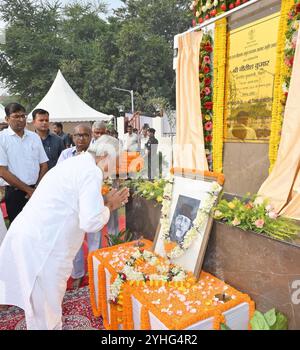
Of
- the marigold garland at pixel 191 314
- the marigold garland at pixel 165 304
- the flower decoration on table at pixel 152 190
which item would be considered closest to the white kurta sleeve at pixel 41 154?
the flower decoration on table at pixel 152 190

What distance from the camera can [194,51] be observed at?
152 inches

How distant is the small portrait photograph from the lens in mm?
2375

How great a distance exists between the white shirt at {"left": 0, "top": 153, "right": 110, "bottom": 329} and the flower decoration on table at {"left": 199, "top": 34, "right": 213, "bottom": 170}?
7.34 ft

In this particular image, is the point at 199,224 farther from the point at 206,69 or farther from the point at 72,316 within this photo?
the point at 206,69

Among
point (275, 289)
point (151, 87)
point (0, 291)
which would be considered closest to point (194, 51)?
point (275, 289)

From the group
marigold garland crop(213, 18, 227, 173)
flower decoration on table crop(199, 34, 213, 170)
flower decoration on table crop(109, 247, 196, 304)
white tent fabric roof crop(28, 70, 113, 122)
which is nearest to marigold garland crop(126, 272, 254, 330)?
flower decoration on table crop(109, 247, 196, 304)

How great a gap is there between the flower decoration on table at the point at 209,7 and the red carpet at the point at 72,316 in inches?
129

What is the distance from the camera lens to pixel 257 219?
200 centimetres

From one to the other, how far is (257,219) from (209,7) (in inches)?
103

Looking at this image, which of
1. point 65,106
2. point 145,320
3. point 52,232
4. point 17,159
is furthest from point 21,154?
point 65,106

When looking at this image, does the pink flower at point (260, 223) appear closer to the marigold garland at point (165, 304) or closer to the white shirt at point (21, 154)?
the marigold garland at point (165, 304)

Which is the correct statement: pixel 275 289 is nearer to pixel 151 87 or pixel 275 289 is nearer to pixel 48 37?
Answer: pixel 151 87

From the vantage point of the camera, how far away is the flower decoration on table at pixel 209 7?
11.0ft

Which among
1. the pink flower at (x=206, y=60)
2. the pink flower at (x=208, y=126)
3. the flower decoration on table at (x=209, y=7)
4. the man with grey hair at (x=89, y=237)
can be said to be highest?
the flower decoration on table at (x=209, y=7)
